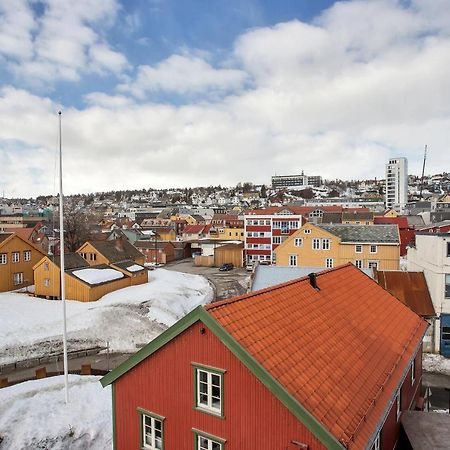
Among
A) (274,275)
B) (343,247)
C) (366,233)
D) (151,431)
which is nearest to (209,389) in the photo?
(151,431)

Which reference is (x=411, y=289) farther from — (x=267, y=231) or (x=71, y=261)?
(x=267, y=231)

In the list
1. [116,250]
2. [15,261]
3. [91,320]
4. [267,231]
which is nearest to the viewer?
[91,320]

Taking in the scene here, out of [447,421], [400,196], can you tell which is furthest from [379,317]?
[400,196]

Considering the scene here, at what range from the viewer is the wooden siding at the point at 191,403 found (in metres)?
8.94

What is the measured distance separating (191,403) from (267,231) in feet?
181

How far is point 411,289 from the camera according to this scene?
27.0m

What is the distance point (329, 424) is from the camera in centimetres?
820

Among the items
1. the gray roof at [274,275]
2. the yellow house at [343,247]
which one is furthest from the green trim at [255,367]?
the yellow house at [343,247]

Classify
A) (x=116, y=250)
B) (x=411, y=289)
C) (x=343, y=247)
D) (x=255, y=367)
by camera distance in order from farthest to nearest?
(x=116, y=250) → (x=343, y=247) → (x=411, y=289) → (x=255, y=367)

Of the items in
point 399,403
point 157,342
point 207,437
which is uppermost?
point 157,342

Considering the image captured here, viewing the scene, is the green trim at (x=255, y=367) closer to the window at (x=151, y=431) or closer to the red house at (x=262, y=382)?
the red house at (x=262, y=382)

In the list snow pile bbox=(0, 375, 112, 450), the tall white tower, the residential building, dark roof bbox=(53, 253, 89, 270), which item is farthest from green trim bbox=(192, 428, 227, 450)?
the tall white tower

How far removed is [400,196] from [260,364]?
7092 inches

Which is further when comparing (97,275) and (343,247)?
(343,247)
